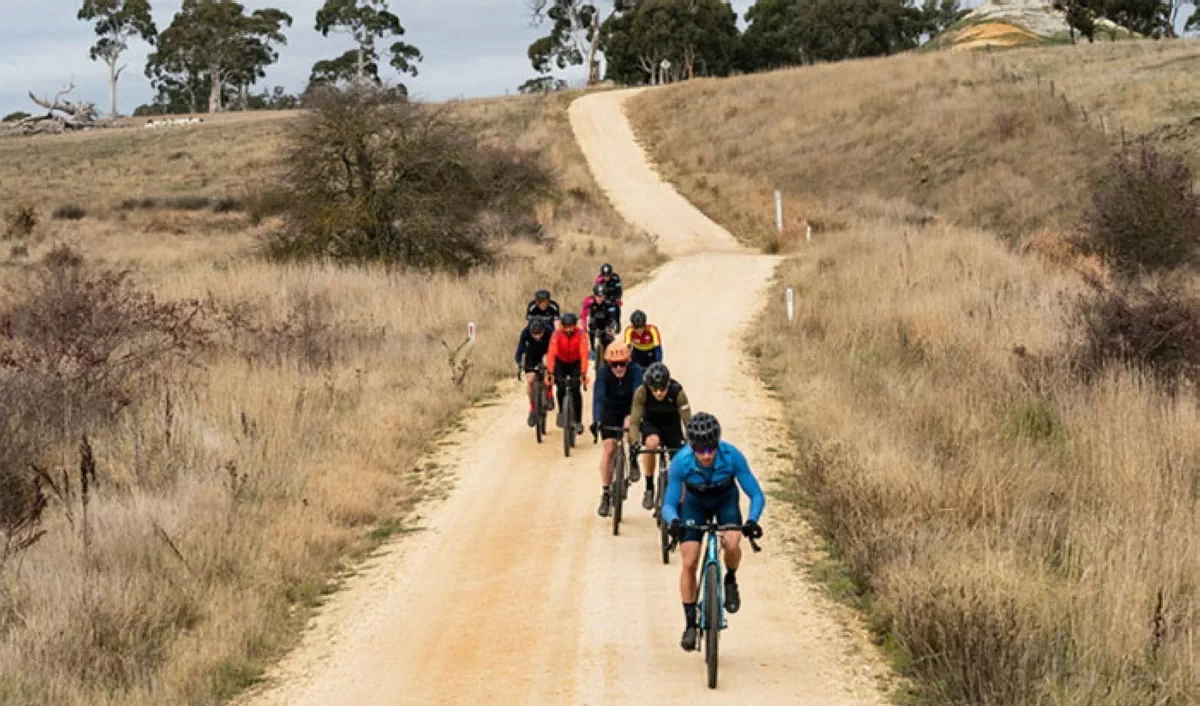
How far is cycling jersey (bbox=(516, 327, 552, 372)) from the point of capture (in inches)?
599

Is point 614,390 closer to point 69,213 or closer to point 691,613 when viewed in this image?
point 691,613

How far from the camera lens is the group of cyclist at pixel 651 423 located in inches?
306

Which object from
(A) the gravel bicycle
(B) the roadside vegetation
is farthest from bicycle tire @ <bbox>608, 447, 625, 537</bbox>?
(A) the gravel bicycle

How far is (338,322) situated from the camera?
21.5m

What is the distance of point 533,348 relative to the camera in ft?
50.4

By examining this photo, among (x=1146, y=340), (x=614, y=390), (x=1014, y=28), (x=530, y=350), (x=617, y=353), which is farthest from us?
(x=1014, y=28)

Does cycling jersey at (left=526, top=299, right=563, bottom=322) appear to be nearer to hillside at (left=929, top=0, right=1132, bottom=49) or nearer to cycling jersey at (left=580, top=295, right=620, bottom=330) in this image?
cycling jersey at (left=580, top=295, right=620, bottom=330)

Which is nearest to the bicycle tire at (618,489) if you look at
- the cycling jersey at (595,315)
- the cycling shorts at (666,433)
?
the cycling shorts at (666,433)

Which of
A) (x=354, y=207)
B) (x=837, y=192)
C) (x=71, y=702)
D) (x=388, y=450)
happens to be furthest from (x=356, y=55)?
(x=71, y=702)

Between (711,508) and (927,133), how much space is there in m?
45.4

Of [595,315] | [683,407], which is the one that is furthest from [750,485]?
[595,315]

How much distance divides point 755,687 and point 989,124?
45075 millimetres

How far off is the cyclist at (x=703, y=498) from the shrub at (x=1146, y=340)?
28.4 ft

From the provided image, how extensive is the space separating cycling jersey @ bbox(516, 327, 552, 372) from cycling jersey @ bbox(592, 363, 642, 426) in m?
3.49
